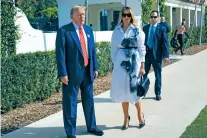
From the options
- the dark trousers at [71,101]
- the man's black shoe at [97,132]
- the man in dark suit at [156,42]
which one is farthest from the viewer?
the man in dark suit at [156,42]

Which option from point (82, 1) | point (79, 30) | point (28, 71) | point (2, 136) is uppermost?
point (82, 1)

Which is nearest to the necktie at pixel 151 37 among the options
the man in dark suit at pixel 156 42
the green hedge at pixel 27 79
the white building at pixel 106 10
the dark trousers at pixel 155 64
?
the man in dark suit at pixel 156 42

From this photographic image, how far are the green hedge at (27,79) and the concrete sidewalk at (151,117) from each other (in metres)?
1.01

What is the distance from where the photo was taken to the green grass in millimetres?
5544

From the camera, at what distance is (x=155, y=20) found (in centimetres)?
779

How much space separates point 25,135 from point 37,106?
6.86ft

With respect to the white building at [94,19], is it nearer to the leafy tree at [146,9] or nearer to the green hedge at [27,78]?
the leafy tree at [146,9]

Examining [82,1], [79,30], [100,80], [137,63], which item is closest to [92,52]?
[79,30]

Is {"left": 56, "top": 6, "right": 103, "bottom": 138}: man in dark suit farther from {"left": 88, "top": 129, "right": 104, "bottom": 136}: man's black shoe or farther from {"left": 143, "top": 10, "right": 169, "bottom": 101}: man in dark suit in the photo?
{"left": 143, "top": 10, "right": 169, "bottom": 101}: man in dark suit

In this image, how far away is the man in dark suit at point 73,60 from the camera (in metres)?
5.29

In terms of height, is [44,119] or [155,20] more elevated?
[155,20]

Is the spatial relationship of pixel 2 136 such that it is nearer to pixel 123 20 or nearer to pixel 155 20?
pixel 123 20

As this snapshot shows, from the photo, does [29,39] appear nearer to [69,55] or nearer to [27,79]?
[27,79]

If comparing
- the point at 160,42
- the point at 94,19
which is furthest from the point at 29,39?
the point at 94,19
